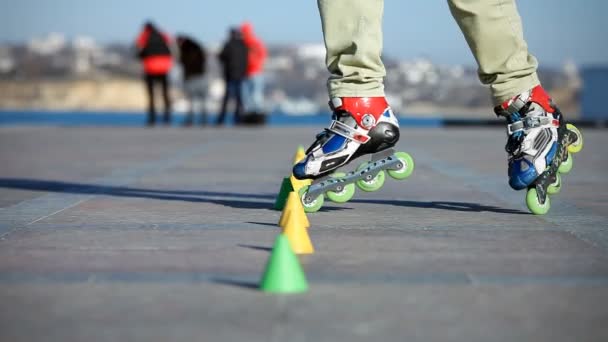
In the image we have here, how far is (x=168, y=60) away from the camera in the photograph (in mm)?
19656

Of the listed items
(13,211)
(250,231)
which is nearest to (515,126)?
(250,231)

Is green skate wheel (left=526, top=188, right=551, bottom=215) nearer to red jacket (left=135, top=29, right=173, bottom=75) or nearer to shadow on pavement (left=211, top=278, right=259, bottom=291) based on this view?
shadow on pavement (left=211, top=278, right=259, bottom=291)

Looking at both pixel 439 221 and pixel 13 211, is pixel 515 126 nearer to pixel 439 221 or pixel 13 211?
pixel 439 221

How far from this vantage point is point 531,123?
4.59m

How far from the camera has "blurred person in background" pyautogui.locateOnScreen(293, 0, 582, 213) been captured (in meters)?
4.49

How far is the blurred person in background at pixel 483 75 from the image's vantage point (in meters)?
4.49

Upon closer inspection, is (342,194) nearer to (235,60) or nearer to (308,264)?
(308,264)

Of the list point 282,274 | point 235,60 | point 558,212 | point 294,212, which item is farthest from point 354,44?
point 235,60

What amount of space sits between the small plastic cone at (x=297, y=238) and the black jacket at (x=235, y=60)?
16720 mm

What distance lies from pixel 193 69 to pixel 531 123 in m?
16.4

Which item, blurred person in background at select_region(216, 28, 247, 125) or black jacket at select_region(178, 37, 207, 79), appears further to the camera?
black jacket at select_region(178, 37, 207, 79)

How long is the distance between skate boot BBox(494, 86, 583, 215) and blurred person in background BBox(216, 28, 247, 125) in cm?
1545

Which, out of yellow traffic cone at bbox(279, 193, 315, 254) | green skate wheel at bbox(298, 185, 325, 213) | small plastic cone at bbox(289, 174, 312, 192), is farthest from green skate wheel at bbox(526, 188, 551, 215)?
yellow traffic cone at bbox(279, 193, 315, 254)

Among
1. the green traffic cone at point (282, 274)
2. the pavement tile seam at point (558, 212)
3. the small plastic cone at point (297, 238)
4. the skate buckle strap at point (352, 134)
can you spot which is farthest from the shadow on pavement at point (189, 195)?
the green traffic cone at point (282, 274)
